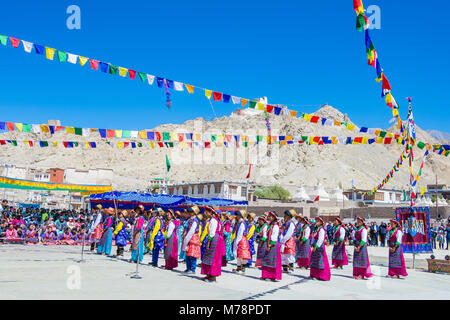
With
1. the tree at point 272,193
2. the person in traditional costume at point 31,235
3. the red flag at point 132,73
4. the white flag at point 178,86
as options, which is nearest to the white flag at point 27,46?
the red flag at point 132,73

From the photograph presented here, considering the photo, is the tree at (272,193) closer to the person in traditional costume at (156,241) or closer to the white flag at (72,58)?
the person in traditional costume at (156,241)

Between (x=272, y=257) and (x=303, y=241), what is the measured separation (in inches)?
96.5

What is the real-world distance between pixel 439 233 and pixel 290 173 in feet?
249

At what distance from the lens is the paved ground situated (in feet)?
25.3

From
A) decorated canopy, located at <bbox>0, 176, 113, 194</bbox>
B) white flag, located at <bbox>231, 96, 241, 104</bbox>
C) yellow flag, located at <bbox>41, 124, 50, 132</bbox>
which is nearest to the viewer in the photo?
white flag, located at <bbox>231, 96, 241, 104</bbox>

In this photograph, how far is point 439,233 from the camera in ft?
82.8

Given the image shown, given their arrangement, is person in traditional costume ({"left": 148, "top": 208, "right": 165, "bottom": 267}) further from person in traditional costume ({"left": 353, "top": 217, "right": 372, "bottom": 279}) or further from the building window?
the building window

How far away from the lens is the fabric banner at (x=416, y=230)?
47.4ft

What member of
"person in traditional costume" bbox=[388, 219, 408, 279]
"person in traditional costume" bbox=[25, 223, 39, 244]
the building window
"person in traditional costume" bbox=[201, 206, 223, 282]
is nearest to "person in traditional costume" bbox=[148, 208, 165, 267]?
"person in traditional costume" bbox=[201, 206, 223, 282]

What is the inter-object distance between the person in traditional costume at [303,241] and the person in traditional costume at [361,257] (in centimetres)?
147

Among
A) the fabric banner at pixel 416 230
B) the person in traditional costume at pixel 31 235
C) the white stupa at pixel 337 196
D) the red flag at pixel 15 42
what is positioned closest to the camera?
the red flag at pixel 15 42

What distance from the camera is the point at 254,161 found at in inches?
4380

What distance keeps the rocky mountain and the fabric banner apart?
243 feet
